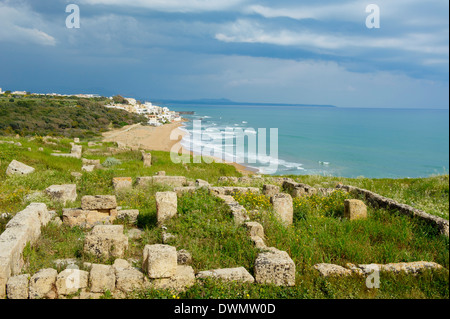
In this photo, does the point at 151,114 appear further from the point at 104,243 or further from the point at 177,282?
the point at 177,282

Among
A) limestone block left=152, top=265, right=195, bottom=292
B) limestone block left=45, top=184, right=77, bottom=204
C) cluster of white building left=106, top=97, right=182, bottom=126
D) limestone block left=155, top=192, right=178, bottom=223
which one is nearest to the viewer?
limestone block left=152, top=265, right=195, bottom=292

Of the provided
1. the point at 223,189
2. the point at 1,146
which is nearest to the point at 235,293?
the point at 223,189

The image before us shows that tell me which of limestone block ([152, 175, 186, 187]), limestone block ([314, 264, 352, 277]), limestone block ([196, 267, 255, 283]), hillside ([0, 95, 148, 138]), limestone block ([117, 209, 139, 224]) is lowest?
limestone block ([314, 264, 352, 277])

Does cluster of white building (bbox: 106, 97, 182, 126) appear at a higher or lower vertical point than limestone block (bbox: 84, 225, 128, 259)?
higher

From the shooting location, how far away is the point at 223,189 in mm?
10023

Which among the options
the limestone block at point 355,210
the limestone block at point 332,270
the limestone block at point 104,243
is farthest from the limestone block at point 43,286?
the limestone block at point 355,210

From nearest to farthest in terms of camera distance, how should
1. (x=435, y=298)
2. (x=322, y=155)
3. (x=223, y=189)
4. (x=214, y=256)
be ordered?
(x=435, y=298), (x=214, y=256), (x=223, y=189), (x=322, y=155)

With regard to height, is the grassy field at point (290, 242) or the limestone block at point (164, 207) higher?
the limestone block at point (164, 207)

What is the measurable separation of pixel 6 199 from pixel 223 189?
6.07 metres

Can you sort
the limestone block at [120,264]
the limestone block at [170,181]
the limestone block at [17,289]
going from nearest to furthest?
the limestone block at [17,289]
the limestone block at [120,264]
the limestone block at [170,181]

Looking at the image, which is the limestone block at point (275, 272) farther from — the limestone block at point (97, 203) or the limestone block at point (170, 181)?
the limestone block at point (170, 181)

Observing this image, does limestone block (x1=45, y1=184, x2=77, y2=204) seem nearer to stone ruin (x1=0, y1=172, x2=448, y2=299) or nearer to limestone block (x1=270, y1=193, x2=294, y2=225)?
stone ruin (x1=0, y1=172, x2=448, y2=299)

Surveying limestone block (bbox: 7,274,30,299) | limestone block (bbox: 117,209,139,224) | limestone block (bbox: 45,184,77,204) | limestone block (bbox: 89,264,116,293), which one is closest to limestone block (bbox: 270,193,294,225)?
limestone block (bbox: 117,209,139,224)
